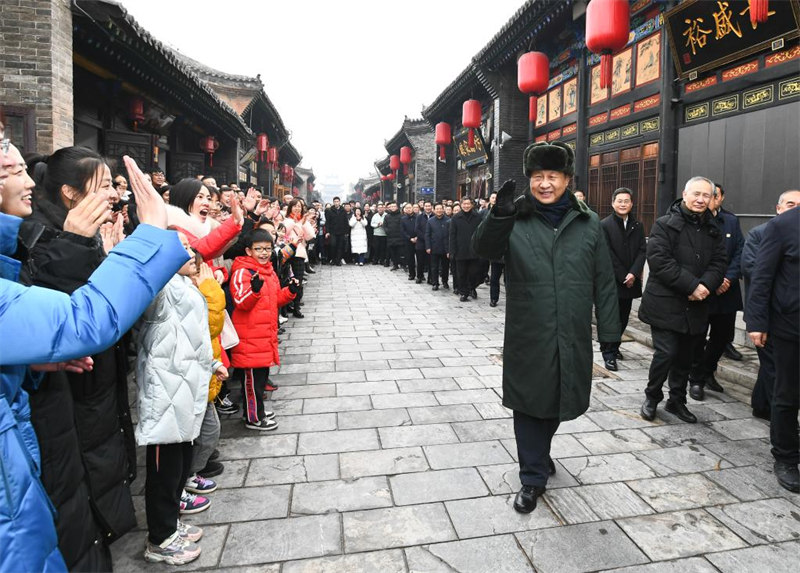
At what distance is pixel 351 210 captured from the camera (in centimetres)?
1689

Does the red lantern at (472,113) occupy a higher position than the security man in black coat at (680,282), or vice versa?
the red lantern at (472,113)

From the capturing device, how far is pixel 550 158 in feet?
9.08

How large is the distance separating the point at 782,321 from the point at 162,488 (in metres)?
3.45

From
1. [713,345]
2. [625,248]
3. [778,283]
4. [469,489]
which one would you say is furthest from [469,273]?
[469,489]

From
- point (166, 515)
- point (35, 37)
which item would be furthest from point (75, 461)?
point (35, 37)

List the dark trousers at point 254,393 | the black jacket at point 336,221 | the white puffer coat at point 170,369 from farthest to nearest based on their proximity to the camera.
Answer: the black jacket at point 336,221 < the dark trousers at point 254,393 < the white puffer coat at point 170,369

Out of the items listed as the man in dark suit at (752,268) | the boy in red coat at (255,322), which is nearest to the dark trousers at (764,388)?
the man in dark suit at (752,268)

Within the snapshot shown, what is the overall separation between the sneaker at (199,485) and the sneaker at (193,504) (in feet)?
0.34

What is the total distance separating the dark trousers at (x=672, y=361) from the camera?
13.0 feet

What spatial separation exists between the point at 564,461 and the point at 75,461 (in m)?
2.78

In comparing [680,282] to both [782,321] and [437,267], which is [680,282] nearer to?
[782,321]

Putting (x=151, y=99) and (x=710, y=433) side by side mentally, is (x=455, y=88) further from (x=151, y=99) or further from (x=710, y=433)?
(x=710, y=433)

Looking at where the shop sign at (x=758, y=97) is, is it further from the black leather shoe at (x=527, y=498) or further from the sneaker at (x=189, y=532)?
the sneaker at (x=189, y=532)

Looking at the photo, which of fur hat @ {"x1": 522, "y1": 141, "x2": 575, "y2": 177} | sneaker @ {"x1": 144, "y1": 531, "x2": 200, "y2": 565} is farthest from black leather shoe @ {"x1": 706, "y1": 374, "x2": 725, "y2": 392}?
sneaker @ {"x1": 144, "y1": 531, "x2": 200, "y2": 565}
